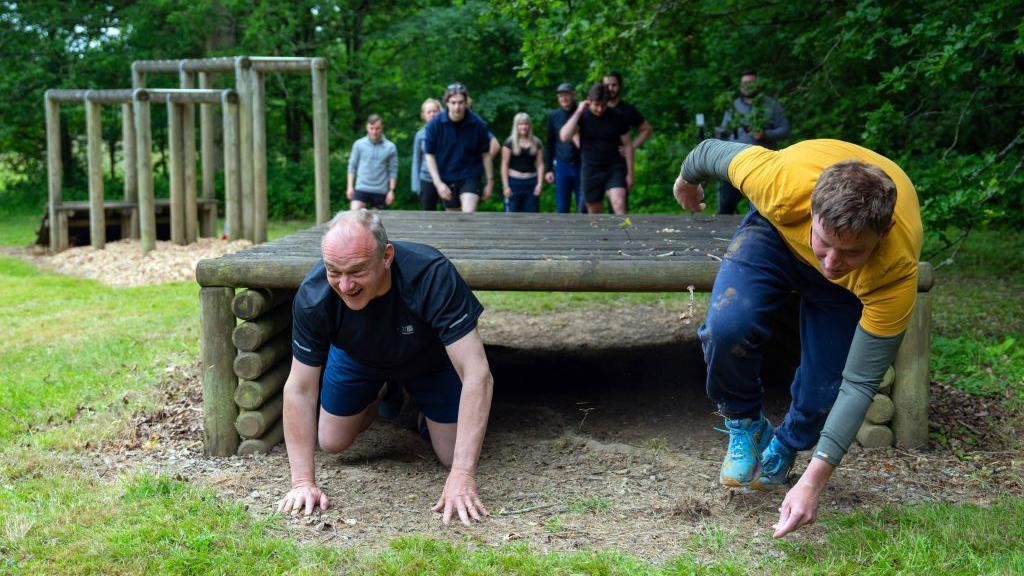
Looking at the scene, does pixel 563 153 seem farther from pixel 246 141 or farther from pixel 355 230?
pixel 355 230

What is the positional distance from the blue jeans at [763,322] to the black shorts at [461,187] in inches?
221

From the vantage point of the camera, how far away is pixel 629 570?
3230 millimetres

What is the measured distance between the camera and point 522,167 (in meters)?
10.2

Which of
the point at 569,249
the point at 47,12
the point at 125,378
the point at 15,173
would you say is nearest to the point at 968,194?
the point at 569,249

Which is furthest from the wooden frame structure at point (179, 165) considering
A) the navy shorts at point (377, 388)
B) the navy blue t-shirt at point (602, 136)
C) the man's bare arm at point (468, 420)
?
the man's bare arm at point (468, 420)

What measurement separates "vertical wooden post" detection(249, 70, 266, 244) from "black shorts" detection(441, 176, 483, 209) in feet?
11.4

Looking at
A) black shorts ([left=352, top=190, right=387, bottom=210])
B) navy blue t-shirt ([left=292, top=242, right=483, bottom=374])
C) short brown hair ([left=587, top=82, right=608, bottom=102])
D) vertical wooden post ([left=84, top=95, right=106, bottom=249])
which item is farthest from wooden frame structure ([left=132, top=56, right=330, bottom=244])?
navy blue t-shirt ([left=292, top=242, right=483, bottom=374])

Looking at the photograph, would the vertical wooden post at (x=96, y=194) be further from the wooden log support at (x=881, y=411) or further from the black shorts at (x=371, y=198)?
the wooden log support at (x=881, y=411)

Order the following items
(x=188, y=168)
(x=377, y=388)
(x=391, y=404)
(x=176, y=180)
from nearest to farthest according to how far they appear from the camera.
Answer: (x=377, y=388), (x=391, y=404), (x=176, y=180), (x=188, y=168)

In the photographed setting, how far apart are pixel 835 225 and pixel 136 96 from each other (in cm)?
1153

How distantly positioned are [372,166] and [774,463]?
291 inches

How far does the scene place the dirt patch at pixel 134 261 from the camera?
35.9 ft

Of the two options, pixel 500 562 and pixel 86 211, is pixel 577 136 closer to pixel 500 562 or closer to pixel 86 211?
pixel 500 562

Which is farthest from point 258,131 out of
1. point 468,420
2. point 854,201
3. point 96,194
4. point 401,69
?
point 401,69
